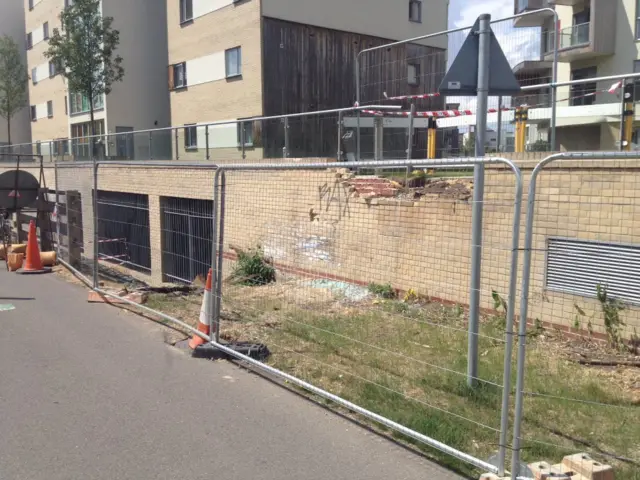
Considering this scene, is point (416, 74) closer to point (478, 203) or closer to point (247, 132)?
point (247, 132)

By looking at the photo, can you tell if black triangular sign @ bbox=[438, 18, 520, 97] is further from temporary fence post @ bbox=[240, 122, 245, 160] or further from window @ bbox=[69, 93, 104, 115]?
window @ bbox=[69, 93, 104, 115]

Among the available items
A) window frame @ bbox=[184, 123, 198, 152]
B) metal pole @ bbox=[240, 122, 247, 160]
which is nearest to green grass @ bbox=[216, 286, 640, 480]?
metal pole @ bbox=[240, 122, 247, 160]

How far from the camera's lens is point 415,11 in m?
31.2

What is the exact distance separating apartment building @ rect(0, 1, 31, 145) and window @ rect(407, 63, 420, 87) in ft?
142

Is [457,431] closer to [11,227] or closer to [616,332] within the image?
[616,332]

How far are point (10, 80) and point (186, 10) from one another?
21.6m

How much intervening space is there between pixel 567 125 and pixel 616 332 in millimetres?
3073

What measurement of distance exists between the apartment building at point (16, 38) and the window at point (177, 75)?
25.4 m

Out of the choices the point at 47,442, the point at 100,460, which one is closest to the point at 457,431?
the point at 100,460

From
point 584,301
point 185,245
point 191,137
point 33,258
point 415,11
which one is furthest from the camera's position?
point 415,11

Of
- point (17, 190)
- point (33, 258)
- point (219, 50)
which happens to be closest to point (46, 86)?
point (219, 50)

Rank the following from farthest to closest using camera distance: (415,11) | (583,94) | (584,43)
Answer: (415,11) < (584,43) < (583,94)

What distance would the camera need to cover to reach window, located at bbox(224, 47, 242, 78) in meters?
25.8

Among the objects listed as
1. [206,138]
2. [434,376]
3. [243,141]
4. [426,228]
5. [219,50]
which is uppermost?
[219,50]
